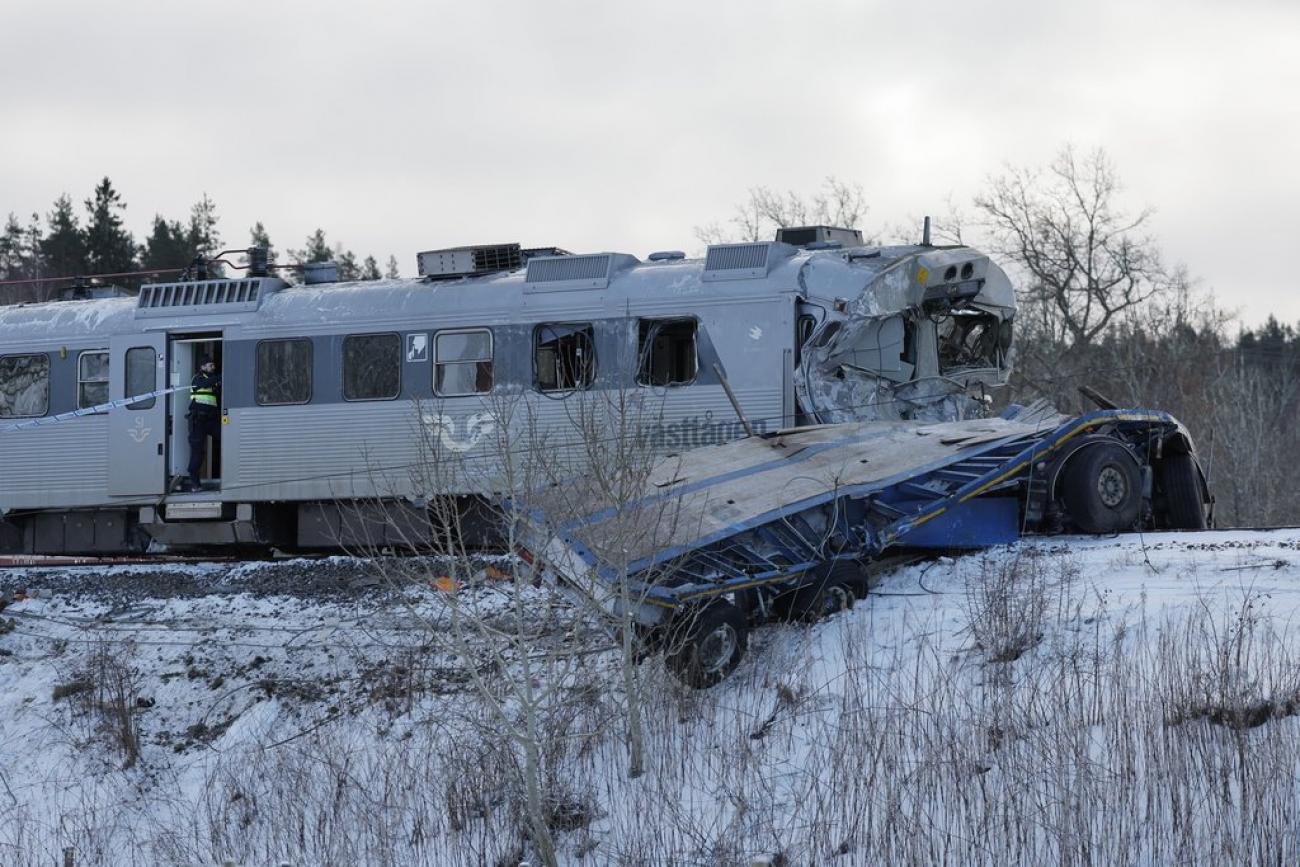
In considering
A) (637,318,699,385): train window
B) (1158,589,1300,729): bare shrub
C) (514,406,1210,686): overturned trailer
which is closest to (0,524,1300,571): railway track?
(637,318,699,385): train window

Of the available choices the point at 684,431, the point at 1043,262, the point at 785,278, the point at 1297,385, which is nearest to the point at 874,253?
the point at 785,278

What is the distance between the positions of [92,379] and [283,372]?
8.89 feet

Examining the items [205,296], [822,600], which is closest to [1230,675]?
[822,600]

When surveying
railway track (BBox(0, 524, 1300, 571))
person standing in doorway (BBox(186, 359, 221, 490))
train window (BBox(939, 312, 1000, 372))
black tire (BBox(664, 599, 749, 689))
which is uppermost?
train window (BBox(939, 312, 1000, 372))

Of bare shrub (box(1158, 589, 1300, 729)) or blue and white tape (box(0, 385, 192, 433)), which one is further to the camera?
blue and white tape (box(0, 385, 192, 433))

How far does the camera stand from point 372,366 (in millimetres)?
16609

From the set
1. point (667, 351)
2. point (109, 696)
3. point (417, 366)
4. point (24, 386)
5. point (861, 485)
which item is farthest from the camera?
point (24, 386)

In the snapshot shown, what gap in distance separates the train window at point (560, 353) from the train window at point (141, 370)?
16.2 ft

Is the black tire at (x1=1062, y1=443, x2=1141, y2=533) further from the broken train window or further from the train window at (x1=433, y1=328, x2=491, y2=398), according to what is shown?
the train window at (x1=433, y1=328, x2=491, y2=398)

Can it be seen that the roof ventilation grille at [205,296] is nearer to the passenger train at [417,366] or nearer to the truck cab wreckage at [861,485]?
the passenger train at [417,366]

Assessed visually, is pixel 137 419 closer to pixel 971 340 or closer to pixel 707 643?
pixel 971 340

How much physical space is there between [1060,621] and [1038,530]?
9.70 ft

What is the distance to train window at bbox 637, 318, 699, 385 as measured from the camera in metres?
15.3

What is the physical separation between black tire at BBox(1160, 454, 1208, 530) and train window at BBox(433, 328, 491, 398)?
6.80 meters
